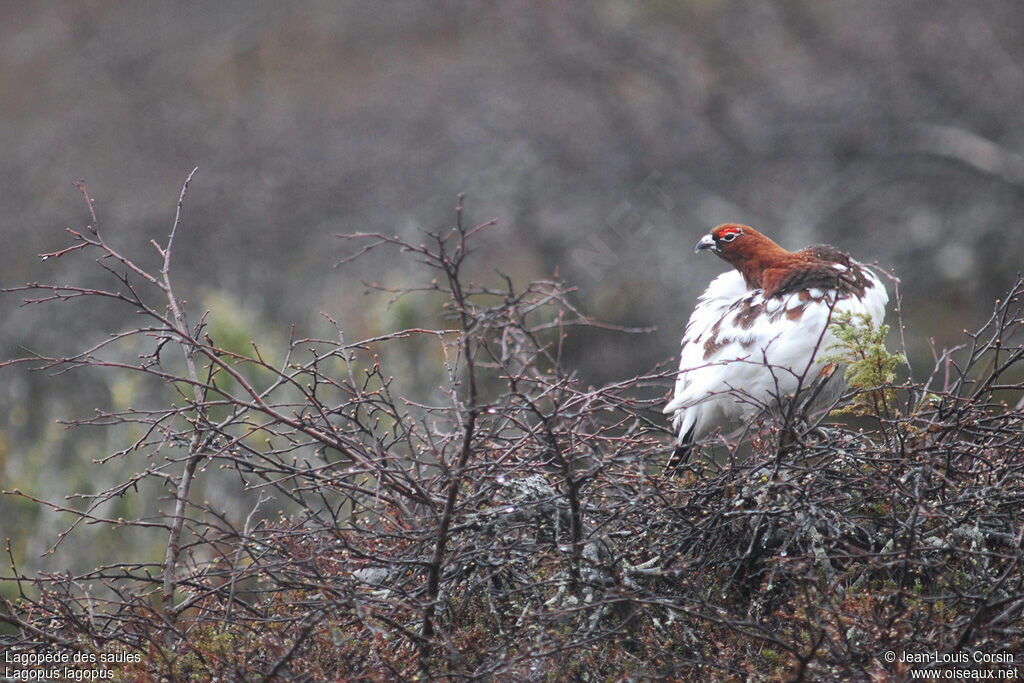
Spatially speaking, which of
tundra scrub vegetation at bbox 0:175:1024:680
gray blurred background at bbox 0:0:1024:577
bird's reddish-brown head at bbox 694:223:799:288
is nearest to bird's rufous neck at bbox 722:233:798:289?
bird's reddish-brown head at bbox 694:223:799:288

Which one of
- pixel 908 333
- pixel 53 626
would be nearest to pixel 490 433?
pixel 53 626

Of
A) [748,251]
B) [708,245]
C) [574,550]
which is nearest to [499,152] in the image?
[708,245]

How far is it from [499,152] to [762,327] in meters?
10.4

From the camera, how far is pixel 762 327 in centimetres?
479

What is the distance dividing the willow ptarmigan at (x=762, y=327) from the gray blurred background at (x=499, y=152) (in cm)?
522

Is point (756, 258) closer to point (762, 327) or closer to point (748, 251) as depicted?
point (748, 251)

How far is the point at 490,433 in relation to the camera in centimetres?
354

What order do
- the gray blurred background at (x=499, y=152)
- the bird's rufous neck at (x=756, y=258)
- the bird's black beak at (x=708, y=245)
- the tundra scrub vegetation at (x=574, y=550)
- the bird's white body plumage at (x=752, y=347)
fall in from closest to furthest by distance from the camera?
the tundra scrub vegetation at (x=574, y=550) < the bird's white body plumage at (x=752, y=347) < the bird's rufous neck at (x=756, y=258) < the bird's black beak at (x=708, y=245) < the gray blurred background at (x=499, y=152)

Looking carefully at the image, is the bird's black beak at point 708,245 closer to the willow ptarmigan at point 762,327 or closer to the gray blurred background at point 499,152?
the willow ptarmigan at point 762,327

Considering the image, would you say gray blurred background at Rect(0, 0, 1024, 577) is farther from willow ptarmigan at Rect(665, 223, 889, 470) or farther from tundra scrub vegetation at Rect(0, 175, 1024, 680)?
tundra scrub vegetation at Rect(0, 175, 1024, 680)

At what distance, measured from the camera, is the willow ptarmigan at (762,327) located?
15.2ft

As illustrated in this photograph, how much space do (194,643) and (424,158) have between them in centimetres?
1261

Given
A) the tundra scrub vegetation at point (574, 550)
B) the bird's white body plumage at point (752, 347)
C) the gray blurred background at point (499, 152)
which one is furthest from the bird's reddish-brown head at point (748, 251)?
the gray blurred background at point (499, 152)

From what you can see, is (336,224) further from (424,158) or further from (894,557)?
(894,557)
